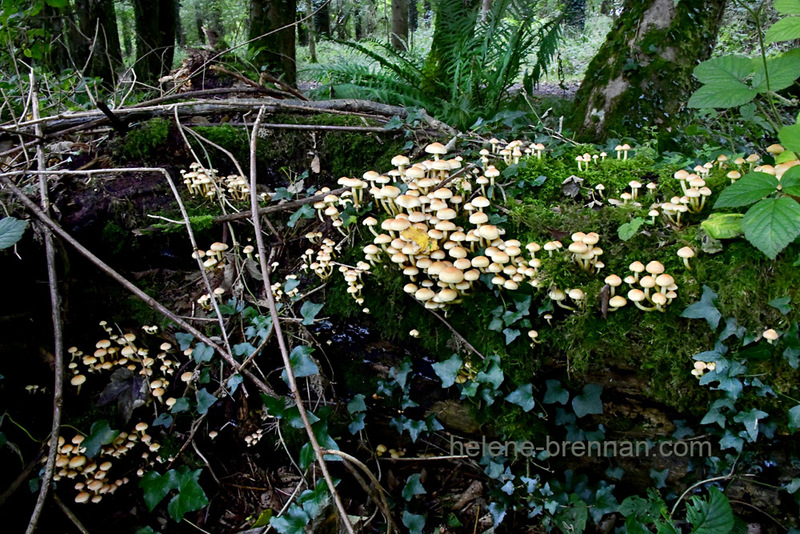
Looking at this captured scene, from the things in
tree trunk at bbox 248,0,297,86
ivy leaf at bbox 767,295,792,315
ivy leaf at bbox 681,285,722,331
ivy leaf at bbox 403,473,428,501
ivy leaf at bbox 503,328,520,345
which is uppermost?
tree trunk at bbox 248,0,297,86

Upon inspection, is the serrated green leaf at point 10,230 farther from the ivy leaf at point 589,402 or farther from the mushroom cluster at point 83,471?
the ivy leaf at point 589,402

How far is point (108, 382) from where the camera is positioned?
3182 mm

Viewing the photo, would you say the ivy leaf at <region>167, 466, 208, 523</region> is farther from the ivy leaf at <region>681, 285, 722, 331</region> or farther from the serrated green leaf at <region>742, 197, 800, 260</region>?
the serrated green leaf at <region>742, 197, 800, 260</region>

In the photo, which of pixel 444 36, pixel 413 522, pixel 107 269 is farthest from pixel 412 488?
pixel 444 36

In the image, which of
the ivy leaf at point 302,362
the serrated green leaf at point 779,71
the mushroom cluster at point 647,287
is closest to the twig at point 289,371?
the ivy leaf at point 302,362

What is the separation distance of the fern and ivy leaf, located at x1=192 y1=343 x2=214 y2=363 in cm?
292

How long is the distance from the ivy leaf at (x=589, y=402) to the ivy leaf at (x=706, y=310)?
0.60 meters

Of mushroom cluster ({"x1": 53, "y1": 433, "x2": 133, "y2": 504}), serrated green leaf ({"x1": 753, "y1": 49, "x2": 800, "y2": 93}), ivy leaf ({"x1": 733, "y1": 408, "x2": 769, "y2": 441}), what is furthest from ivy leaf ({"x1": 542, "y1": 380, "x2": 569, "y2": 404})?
mushroom cluster ({"x1": 53, "y1": 433, "x2": 133, "y2": 504})

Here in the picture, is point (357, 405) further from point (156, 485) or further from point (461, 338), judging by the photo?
point (156, 485)

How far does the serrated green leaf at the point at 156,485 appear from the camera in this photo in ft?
9.10

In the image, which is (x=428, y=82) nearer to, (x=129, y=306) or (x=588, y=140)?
(x=588, y=140)

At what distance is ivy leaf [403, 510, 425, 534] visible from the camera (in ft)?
8.77

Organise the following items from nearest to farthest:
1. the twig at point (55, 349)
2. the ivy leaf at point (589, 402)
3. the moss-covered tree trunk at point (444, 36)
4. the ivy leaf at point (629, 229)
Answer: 1. the twig at point (55, 349)
2. the ivy leaf at point (629, 229)
3. the ivy leaf at point (589, 402)
4. the moss-covered tree trunk at point (444, 36)

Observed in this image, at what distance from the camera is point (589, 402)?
244 centimetres
